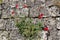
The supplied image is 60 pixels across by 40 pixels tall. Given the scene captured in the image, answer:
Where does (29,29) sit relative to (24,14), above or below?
below

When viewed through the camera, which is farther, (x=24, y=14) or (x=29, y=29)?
(x=24, y=14)

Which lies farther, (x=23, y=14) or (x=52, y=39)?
(x=23, y=14)

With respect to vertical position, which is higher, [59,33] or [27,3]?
[27,3]

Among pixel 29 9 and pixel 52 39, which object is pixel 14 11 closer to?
pixel 29 9

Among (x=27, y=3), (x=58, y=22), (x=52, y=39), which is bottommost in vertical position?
(x=52, y=39)

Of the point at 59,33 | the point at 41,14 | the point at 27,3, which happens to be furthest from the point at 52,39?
the point at 27,3

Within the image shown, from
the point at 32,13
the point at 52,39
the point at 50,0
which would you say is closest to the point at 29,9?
the point at 32,13
